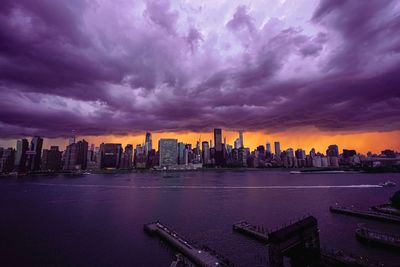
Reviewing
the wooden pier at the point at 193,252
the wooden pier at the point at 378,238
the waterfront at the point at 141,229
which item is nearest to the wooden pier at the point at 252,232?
the waterfront at the point at 141,229

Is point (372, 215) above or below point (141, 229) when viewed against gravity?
→ above

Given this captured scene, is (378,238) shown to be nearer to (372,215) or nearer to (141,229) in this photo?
(372,215)

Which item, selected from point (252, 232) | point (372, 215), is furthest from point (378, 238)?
point (372, 215)

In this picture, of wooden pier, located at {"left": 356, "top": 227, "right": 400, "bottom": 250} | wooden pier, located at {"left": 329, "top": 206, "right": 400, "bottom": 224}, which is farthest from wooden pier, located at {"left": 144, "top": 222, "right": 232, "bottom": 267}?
wooden pier, located at {"left": 329, "top": 206, "right": 400, "bottom": 224}

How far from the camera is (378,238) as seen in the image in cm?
4641

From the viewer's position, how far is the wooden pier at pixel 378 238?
4402 cm

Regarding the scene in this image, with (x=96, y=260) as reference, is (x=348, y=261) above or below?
above

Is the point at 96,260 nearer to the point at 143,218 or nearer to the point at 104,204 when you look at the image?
the point at 143,218

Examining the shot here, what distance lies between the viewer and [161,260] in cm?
4247

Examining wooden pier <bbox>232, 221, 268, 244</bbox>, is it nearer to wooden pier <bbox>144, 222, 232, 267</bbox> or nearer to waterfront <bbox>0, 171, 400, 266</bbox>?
waterfront <bbox>0, 171, 400, 266</bbox>

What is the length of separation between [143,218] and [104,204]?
35.4 meters

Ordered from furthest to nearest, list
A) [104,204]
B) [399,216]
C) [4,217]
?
[104,204] < [4,217] < [399,216]

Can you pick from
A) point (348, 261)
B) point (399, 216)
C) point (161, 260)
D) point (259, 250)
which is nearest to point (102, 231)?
point (161, 260)

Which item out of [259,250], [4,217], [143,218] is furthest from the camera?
[4,217]
